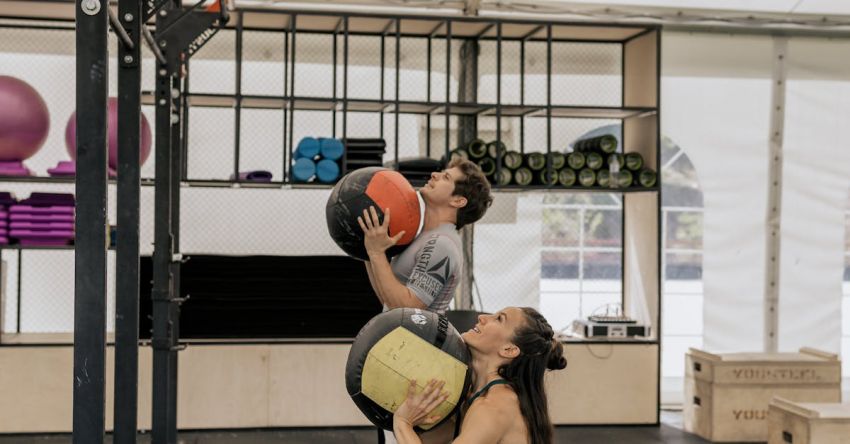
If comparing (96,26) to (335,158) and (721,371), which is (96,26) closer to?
(335,158)

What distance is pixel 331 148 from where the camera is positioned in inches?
235

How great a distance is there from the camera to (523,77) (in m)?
6.63

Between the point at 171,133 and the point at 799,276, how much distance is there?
14.1 feet

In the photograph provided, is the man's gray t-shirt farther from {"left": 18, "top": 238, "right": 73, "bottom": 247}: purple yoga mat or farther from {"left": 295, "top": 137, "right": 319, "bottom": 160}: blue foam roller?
{"left": 18, "top": 238, "right": 73, "bottom": 247}: purple yoga mat

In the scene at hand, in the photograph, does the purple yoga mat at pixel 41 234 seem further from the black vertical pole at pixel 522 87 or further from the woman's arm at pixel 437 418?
the woman's arm at pixel 437 418

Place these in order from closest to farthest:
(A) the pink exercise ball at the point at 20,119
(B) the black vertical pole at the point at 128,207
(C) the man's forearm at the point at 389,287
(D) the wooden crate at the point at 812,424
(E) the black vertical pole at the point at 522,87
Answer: (C) the man's forearm at the point at 389,287, (B) the black vertical pole at the point at 128,207, (D) the wooden crate at the point at 812,424, (A) the pink exercise ball at the point at 20,119, (E) the black vertical pole at the point at 522,87

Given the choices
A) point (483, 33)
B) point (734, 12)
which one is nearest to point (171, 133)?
point (483, 33)

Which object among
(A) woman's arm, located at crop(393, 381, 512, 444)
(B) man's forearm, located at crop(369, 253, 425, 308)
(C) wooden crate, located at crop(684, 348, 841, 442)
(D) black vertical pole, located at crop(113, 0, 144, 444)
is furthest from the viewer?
(C) wooden crate, located at crop(684, 348, 841, 442)

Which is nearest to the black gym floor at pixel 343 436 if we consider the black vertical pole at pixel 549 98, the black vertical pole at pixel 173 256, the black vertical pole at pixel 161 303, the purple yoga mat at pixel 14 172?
the black vertical pole at pixel 173 256

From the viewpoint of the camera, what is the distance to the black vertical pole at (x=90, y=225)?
2.42 meters

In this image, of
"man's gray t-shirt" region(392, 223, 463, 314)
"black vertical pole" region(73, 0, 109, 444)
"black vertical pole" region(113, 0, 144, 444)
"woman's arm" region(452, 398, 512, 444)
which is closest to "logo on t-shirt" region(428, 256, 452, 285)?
"man's gray t-shirt" region(392, 223, 463, 314)

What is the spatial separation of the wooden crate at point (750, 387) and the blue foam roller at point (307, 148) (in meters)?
2.66

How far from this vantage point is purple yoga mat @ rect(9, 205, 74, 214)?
5.67 metres

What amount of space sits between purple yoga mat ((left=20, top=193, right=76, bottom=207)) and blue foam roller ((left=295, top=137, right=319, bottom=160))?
1.34 m
